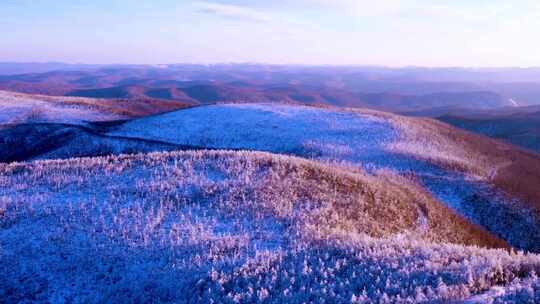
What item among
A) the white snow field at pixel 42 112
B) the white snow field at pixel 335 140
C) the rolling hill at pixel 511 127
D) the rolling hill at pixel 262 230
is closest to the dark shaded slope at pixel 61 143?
the white snow field at pixel 335 140

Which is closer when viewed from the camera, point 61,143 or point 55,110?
point 61,143

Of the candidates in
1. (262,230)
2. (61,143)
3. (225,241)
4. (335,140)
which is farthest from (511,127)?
(225,241)

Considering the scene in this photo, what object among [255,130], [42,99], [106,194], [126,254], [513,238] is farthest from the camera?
[42,99]

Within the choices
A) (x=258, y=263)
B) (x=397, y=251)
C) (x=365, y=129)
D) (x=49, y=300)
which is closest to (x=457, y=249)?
(x=397, y=251)

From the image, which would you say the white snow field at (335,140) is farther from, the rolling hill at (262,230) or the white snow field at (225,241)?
the white snow field at (225,241)

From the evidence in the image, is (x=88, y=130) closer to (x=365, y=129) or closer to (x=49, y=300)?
(x=365, y=129)

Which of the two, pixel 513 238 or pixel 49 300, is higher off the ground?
pixel 49 300

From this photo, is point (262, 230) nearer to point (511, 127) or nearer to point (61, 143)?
point (61, 143)
